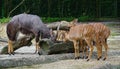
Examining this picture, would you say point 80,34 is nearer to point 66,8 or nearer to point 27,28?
point 27,28

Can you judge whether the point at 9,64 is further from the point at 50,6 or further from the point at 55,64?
the point at 50,6

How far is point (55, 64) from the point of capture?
10.5 meters

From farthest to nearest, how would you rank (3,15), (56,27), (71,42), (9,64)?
(3,15), (56,27), (71,42), (9,64)

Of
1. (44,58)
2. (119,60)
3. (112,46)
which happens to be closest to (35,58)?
(44,58)

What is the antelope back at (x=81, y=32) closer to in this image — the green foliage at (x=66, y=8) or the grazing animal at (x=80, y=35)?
the grazing animal at (x=80, y=35)

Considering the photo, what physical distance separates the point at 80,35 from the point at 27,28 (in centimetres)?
166

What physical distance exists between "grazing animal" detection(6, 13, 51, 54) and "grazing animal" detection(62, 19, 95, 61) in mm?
717

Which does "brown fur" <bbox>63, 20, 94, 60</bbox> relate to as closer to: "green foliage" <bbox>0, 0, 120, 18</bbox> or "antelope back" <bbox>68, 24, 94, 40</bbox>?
"antelope back" <bbox>68, 24, 94, 40</bbox>

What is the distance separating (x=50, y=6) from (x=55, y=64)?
2042 cm

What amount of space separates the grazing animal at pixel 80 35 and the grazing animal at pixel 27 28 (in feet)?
2.35

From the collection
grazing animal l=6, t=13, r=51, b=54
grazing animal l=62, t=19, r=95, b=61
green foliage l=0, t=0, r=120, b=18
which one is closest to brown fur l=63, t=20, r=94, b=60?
grazing animal l=62, t=19, r=95, b=61

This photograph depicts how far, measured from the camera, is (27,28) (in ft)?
38.8

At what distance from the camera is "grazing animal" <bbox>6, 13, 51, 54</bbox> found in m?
11.7

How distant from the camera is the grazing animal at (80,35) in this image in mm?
10969
